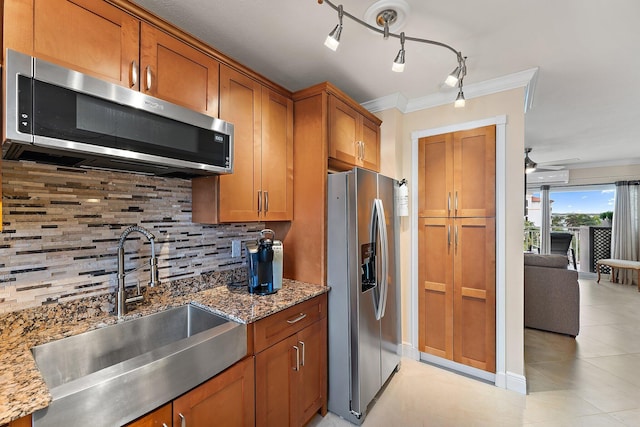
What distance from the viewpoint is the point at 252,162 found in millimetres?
1909

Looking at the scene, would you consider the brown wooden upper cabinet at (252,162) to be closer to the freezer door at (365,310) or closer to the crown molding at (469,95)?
the freezer door at (365,310)

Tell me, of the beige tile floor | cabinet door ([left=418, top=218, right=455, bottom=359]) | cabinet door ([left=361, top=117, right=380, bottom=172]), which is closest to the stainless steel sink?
the beige tile floor

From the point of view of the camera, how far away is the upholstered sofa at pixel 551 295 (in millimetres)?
3266

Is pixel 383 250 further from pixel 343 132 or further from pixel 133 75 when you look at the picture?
pixel 133 75

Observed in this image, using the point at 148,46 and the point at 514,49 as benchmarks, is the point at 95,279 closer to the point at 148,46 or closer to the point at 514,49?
the point at 148,46

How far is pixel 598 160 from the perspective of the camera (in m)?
5.77

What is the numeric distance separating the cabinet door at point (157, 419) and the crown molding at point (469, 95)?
2.75 meters

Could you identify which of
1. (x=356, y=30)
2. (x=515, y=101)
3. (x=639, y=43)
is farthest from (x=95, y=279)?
(x=639, y=43)

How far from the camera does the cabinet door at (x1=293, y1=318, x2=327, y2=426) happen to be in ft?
5.83

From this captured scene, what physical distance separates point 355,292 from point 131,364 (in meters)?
1.32

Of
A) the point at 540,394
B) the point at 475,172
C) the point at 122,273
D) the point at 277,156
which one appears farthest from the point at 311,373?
the point at 475,172

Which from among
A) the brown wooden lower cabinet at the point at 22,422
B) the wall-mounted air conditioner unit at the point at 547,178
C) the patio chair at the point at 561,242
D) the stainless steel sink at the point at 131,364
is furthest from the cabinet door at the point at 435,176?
the wall-mounted air conditioner unit at the point at 547,178

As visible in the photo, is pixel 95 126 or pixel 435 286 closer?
pixel 95 126

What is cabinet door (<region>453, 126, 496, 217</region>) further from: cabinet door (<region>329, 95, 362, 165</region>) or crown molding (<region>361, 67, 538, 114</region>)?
cabinet door (<region>329, 95, 362, 165</region>)
